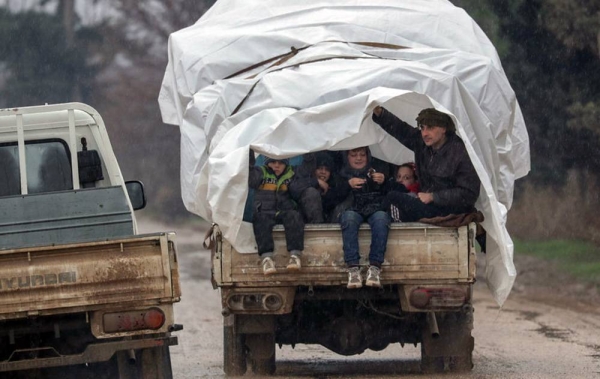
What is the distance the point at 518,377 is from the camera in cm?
1023

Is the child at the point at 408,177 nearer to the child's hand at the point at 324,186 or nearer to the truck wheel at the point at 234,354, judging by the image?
the child's hand at the point at 324,186

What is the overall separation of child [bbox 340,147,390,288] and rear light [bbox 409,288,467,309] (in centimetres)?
37

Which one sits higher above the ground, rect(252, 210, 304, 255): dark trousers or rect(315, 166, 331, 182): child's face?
rect(315, 166, 331, 182): child's face

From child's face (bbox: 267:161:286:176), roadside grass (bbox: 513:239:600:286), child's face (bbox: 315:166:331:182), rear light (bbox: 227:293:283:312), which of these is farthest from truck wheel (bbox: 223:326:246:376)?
roadside grass (bbox: 513:239:600:286)

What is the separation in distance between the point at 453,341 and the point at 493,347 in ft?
8.97

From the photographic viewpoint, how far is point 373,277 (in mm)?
9625

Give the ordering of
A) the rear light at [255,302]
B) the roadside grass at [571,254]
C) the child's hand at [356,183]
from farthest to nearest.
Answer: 1. the roadside grass at [571,254]
2. the child's hand at [356,183]
3. the rear light at [255,302]

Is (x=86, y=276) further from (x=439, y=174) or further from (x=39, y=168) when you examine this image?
(x=439, y=174)

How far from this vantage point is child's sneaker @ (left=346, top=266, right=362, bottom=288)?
380 inches

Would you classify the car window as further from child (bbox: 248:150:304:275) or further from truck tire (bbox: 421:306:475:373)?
truck tire (bbox: 421:306:475:373)

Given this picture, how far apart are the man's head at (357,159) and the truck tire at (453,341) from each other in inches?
53.9

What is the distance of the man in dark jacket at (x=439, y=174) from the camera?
33.2 feet

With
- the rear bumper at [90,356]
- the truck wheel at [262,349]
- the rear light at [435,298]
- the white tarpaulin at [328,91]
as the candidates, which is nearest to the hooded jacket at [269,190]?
the white tarpaulin at [328,91]

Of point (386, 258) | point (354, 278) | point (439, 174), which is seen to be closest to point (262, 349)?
point (354, 278)
